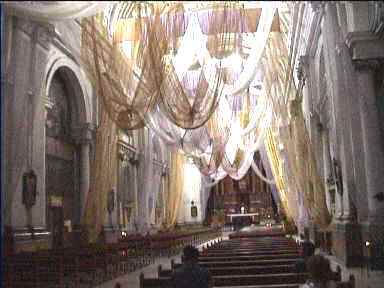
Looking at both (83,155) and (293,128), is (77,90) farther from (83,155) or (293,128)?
(293,128)

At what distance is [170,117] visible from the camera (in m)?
9.47

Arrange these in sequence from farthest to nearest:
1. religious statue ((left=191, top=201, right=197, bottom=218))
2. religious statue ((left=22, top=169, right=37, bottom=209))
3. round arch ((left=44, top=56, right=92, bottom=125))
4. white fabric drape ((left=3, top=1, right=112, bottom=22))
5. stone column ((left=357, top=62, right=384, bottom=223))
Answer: religious statue ((left=191, top=201, right=197, bottom=218)) → round arch ((left=44, top=56, right=92, bottom=125)) → religious statue ((left=22, top=169, right=37, bottom=209)) → stone column ((left=357, top=62, right=384, bottom=223)) → white fabric drape ((left=3, top=1, right=112, bottom=22))

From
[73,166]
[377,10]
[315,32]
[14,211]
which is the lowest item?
[14,211]

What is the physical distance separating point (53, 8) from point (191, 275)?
3263mm

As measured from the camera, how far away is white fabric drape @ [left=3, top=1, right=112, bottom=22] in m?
5.76

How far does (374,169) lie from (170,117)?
4.27 meters

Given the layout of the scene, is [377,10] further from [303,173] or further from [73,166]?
[73,166]

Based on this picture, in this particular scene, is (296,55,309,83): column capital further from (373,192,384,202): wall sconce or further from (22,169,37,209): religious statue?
(22,169,37,209): religious statue

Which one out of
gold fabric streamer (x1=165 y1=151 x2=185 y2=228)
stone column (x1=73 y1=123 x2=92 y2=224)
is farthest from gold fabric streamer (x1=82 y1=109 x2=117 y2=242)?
gold fabric streamer (x1=165 y1=151 x2=185 y2=228)

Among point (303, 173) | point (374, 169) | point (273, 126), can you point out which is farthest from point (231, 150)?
point (374, 169)

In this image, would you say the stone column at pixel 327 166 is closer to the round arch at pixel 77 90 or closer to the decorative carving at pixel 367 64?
the decorative carving at pixel 367 64

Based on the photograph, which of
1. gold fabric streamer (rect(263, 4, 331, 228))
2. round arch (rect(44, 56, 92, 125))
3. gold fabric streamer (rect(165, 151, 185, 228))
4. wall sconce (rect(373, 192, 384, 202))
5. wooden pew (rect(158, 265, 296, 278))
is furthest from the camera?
gold fabric streamer (rect(165, 151, 185, 228))

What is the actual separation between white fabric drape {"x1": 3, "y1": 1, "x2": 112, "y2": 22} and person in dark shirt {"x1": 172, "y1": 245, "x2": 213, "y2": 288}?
9.44 ft

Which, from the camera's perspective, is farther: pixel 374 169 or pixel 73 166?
pixel 73 166
